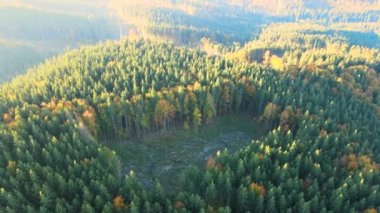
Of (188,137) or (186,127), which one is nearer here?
(188,137)

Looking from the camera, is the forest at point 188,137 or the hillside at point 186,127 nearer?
the hillside at point 186,127

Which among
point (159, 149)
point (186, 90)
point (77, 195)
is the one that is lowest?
point (159, 149)

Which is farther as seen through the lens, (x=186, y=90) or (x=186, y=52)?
(x=186, y=52)

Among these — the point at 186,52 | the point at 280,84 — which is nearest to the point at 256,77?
the point at 280,84

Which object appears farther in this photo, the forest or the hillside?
the forest

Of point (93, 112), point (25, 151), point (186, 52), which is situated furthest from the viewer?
point (186, 52)

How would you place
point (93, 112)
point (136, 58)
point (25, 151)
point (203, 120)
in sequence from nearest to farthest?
point (25, 151) → point (93, 112) → point (203, 120) → point (136, 58)

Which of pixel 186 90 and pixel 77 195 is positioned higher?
pixel 186 90

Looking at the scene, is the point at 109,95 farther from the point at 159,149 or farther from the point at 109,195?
the point at 109,195
